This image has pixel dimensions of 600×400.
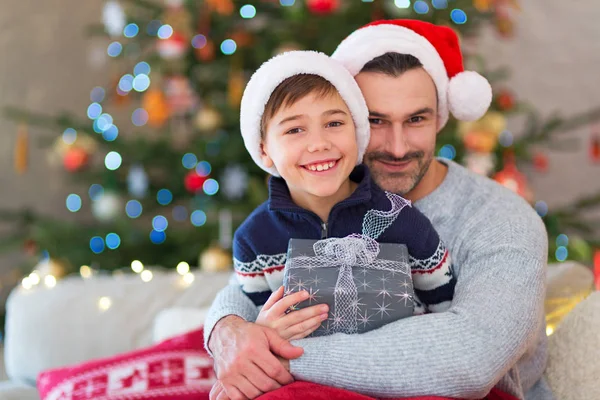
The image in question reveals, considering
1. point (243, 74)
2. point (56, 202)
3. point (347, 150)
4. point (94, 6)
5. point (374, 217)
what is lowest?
point (56, 202)

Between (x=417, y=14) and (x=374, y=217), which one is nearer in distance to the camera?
(x=374, y=217)

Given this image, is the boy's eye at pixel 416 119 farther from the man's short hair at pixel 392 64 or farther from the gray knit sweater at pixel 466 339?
the gray knit sweater at pixel 466 339

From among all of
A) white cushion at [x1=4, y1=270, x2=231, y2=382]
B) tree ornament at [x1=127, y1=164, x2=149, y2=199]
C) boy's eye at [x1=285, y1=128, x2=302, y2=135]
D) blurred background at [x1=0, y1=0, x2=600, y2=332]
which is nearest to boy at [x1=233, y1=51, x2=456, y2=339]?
boy's eye at [x1=285, y1=128, x2=302, y2=135]

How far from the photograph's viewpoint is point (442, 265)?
4.84 feet

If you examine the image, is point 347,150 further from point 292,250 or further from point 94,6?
point 94,6

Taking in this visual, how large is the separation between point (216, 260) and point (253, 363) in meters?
1.99

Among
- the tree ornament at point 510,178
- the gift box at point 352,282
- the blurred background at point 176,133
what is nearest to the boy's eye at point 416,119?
the gift box at point 352,282

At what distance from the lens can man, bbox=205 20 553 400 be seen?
1.28 meters

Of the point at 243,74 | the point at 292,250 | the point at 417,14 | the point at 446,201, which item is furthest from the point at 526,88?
the point at 292,250

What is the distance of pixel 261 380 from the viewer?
1.32 m

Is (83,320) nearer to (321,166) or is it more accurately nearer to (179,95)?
(321,166)

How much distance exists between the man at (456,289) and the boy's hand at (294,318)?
0.07 feet

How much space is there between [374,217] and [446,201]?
287mm

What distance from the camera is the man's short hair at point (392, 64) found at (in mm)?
1656
